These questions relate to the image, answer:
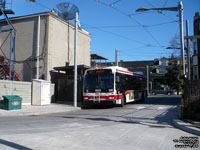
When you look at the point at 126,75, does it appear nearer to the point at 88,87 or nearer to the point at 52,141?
the point at 88,87

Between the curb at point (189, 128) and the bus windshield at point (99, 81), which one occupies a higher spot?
the bus windshield at point (99, 81)

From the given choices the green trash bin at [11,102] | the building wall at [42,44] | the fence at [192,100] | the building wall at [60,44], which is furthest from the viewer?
the building wall at [60,44]

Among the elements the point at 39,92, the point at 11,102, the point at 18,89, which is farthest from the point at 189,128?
the point at 18,89

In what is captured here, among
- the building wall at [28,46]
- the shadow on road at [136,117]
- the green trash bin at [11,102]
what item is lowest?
the shadow on road at [136,117]

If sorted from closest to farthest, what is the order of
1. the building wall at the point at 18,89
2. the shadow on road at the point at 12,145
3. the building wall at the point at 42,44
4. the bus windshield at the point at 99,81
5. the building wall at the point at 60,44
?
the shadow on road at the point at 12,145, the building wall at the point at 18,89, the bus windshield at the point at 99,81, the building wall at the point at 42,44, the building wall at the point at 60,44

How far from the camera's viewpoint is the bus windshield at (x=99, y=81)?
57.3ft

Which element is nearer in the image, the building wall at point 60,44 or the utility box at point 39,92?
the utility box at point 39,92

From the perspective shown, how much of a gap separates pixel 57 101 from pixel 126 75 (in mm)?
7996

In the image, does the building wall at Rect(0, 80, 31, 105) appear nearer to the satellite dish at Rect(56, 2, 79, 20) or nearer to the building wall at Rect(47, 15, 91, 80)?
the building wall at Rect(47, 15, 91, 80)

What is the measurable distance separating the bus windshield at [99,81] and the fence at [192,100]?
6479 millimetres

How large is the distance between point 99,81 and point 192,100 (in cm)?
801

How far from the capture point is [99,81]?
700 inches

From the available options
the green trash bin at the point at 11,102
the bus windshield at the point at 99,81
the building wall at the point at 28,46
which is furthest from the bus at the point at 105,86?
the building wall at the point at 28,46

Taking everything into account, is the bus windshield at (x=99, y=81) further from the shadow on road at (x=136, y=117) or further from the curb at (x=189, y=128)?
the curb at (x=189, y=128)
